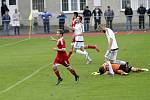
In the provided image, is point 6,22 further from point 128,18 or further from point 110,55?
point 110,55

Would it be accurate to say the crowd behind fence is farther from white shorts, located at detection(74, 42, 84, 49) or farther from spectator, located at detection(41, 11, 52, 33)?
white shorts, located at detection(74, 42, 84, 49)

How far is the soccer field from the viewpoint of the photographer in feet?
55.5

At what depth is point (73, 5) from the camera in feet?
176

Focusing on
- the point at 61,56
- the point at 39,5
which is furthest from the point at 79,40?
the point at 39,5

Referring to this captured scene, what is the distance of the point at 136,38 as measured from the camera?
37.9 meters

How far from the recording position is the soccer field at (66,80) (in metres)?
16.9

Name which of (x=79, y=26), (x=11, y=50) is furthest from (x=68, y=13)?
(x=79, y=26)

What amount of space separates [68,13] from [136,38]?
1595 cm

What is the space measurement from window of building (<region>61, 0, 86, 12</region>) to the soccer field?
21.6 metres

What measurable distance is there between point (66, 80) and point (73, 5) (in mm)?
33909

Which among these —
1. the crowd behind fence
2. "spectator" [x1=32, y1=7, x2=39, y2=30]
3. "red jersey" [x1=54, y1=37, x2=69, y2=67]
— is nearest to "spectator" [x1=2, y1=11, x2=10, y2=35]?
the crowd behind fence

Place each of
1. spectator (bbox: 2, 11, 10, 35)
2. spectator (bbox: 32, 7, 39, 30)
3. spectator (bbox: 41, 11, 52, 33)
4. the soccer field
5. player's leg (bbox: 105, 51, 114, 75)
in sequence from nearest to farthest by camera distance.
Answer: the soccer field, player's leg (bbox: 105, 51, 114, 75), spectator (bbox: 2, 11, 10, 35), spectator (bbox: 41, 11, 52, 33), spectator (bbox: 32, 7, 39, 30)

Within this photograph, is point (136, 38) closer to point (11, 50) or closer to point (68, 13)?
point (11, 50)

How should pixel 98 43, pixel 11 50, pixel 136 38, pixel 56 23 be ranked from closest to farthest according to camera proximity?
pixel 11 50, pixel 98 43, pixel 136 38, pixel 56 23
